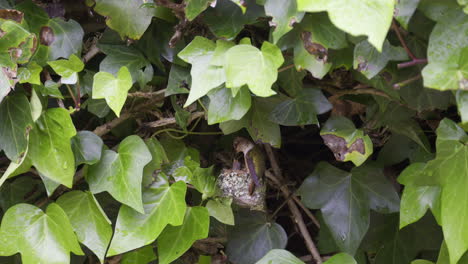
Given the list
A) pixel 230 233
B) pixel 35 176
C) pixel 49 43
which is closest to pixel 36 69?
pixel 49 43

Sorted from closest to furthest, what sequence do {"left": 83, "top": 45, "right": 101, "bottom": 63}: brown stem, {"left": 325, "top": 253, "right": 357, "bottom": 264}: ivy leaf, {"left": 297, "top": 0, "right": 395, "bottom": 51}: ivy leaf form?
{"left": 297, "top": 0, "right": 395, "bottom": 51}: ivy leaf → {"left": 325, "top": 253, "right": 357, "bottom": 264}: ivy leaf → {"left": 83, "top": 45, "right": 101, "bottom": 63}: brown stem

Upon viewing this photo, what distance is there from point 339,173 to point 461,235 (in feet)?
0.80

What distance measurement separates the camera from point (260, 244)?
87 centimetres

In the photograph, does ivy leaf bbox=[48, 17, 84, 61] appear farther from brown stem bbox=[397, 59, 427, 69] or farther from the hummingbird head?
brown stem bbox=[397, 59, 427, 69]

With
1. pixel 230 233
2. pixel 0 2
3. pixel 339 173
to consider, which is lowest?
pixel 230 233

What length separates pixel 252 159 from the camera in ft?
2.71

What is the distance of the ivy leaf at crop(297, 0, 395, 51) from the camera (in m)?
0.47

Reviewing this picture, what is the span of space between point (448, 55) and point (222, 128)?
0.34m

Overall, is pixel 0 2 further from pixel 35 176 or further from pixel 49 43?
pixel 35 176

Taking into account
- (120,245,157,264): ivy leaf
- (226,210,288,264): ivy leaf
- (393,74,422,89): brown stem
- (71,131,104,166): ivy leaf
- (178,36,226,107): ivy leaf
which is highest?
(393,74,422,89): brown stem

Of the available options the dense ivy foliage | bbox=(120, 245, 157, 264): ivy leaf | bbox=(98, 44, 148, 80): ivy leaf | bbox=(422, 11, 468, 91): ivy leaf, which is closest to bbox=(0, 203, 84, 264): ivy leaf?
the dense ivy foliage

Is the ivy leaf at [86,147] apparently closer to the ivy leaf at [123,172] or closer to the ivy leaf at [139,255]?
the ivy leaf at [123,172]

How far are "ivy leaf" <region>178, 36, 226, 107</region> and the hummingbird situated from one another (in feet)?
0.62

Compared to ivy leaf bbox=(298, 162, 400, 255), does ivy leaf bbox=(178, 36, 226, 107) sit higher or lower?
higher
